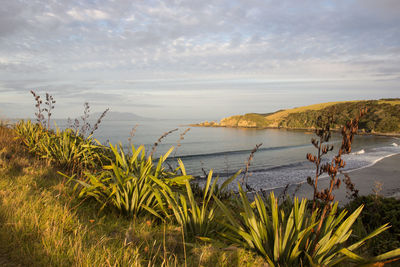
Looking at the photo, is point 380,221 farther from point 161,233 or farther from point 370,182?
point 370,182

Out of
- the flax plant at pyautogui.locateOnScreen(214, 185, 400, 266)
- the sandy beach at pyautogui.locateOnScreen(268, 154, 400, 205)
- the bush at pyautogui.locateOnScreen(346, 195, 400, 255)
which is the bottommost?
the sandy beach at pyautogui.locateOnScreen(268, 154, 400, 205)

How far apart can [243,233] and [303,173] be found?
16.3 metres

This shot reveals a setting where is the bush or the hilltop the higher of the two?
the hilltop

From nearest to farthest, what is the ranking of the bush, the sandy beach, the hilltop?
the bush < the sandy beach < the hilltop

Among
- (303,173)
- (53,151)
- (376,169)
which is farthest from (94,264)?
(376,169)

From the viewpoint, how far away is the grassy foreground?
1.96m

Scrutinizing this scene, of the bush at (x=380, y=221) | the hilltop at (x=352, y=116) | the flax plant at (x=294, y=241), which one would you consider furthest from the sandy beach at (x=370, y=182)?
the hilltop at (x=352, y=116)

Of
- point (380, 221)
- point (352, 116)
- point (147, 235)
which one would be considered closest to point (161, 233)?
point (147, 235)

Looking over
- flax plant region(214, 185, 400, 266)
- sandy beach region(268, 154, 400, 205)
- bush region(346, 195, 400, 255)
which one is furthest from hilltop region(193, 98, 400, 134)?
flax plant region(214, 185, 400, 266)

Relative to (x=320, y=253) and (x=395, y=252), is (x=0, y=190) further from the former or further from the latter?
(x=395, y=252)

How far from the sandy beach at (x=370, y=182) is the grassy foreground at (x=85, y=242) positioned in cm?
866

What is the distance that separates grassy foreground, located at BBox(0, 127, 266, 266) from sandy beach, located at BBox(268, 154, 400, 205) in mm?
8665

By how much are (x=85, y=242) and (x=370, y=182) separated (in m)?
15.8

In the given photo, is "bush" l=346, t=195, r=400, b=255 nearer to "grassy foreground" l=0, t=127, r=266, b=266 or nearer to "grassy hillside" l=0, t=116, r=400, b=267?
"grassy hillside" l=0, t=116, r=400, b=267
